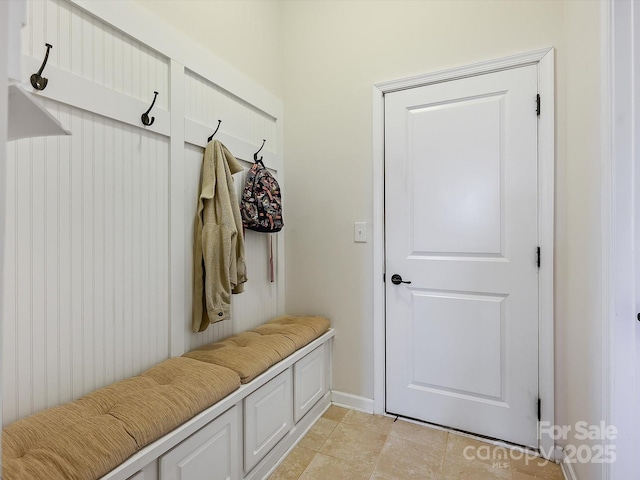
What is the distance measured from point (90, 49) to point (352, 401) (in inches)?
89.6

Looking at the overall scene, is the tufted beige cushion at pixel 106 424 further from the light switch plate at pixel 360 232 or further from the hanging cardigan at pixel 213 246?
the light switch plate at pixel 360 232

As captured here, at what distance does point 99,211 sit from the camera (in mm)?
1314

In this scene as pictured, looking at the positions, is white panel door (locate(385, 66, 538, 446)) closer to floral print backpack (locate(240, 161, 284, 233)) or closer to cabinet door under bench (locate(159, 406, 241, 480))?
floral print backpack (locate(240, 161, 284, 233))

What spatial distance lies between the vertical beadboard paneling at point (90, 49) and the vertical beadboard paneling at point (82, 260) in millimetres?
165

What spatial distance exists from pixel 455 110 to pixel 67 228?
1.95 meters

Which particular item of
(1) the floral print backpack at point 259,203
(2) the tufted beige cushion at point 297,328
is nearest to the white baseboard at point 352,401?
(2) the tufted beige cushion at point 297,328

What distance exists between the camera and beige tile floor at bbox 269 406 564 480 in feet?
5.26

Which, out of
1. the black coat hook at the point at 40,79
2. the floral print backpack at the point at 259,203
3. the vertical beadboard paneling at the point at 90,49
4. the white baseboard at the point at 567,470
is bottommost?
the white baseboard at the point at 567,470

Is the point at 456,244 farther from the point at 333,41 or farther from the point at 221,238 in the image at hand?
the point at 333,41

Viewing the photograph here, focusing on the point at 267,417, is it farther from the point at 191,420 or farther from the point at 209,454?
the point at 191,420

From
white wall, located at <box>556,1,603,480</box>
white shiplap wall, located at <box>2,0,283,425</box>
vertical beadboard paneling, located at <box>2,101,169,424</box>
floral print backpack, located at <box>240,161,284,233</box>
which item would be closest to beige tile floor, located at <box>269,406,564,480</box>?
white wall, located at <box>556,1,603,480</box>

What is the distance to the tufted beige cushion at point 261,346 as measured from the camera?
1515 mm

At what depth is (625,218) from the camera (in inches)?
43.9

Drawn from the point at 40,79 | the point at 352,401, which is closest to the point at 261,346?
the point at 352,401
